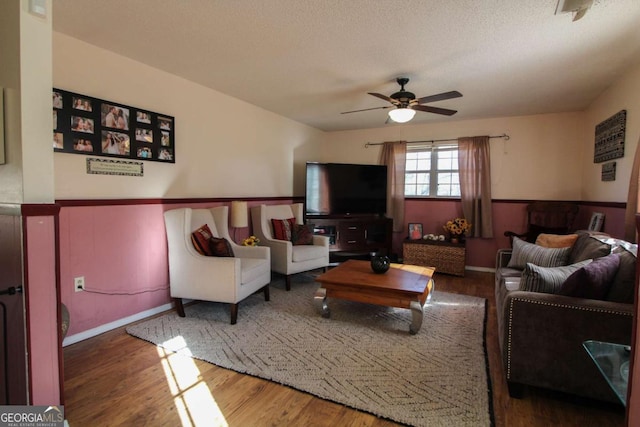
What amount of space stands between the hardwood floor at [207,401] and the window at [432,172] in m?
3.23

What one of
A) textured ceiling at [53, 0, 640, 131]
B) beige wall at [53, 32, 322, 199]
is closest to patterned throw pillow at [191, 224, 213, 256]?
beige wall at [53, 32, 322, 199]

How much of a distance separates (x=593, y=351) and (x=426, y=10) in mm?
1995

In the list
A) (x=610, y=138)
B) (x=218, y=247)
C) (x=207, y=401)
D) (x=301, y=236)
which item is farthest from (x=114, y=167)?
(x=610, y=138)

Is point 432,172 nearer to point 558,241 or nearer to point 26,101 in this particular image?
point 558,241

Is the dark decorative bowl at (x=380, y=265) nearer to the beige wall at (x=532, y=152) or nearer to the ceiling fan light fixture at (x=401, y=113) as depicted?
the ceiling fan light fixture at (x=401, y=113)

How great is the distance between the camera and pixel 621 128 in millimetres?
2939

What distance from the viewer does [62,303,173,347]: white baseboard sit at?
2410 millimetres

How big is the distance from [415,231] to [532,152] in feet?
6.39

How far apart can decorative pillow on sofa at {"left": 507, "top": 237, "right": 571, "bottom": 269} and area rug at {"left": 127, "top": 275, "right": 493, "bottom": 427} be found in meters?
0.59

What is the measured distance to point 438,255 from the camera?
449 cm

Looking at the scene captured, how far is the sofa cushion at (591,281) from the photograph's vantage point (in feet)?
5.50

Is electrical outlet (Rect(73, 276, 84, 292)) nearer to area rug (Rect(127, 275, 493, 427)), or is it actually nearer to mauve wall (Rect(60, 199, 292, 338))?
mauve wall (Rect(60, 199, 292, 338))

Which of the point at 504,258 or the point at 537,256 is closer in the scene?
the point at 537,256

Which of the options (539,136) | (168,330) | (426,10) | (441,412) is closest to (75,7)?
(426,10)
